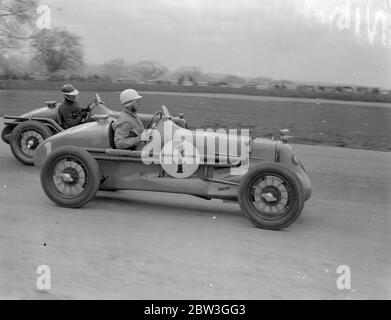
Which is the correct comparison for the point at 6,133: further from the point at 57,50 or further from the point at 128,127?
the point at 128,127

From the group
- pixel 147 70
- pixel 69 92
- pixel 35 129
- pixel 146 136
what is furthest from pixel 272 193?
pixel 147 70

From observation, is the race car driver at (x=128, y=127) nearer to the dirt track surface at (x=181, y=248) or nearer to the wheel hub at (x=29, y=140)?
the dirt track surface at (x=181, y=248)

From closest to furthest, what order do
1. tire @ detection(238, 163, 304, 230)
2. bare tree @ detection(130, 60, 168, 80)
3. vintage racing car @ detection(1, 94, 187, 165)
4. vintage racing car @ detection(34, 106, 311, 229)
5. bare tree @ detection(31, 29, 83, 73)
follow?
tire @ detection(238, 163, 304, 230) < vintage racing car @ detection(34, 106, 311, 229) < vintage racing car @ detection(1, 94, 187, 165) < bare tree @ detection(130, 60, 168, 80) < bare tree @ detection(31, 29, 83, 73)

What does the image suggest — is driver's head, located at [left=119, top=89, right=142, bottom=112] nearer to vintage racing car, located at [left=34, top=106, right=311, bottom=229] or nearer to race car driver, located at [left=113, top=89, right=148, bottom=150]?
race car driver, located at [left=113, top=89, right=148, bottom=150]

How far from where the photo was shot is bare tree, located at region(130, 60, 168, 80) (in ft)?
40.1

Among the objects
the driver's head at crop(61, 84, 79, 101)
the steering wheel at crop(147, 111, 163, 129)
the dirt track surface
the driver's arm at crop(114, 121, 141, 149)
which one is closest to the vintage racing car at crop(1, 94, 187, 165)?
the driver's head at crop(61, 84, 79, 101)

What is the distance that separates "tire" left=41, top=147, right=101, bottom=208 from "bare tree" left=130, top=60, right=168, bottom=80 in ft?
18.2

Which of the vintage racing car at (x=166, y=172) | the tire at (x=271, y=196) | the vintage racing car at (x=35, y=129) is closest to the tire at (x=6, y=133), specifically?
the vintage racing car at (x=35, y=129)

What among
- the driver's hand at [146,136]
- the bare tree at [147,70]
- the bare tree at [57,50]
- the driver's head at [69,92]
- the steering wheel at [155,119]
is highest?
the bare tree at [57,50]

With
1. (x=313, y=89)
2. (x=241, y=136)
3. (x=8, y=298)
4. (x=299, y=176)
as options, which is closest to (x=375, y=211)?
(x=299, y=176)

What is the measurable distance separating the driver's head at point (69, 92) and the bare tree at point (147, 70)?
9.21 feet

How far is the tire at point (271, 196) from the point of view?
6.29m

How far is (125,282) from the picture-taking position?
4.59m

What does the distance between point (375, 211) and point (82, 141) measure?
152 inches
